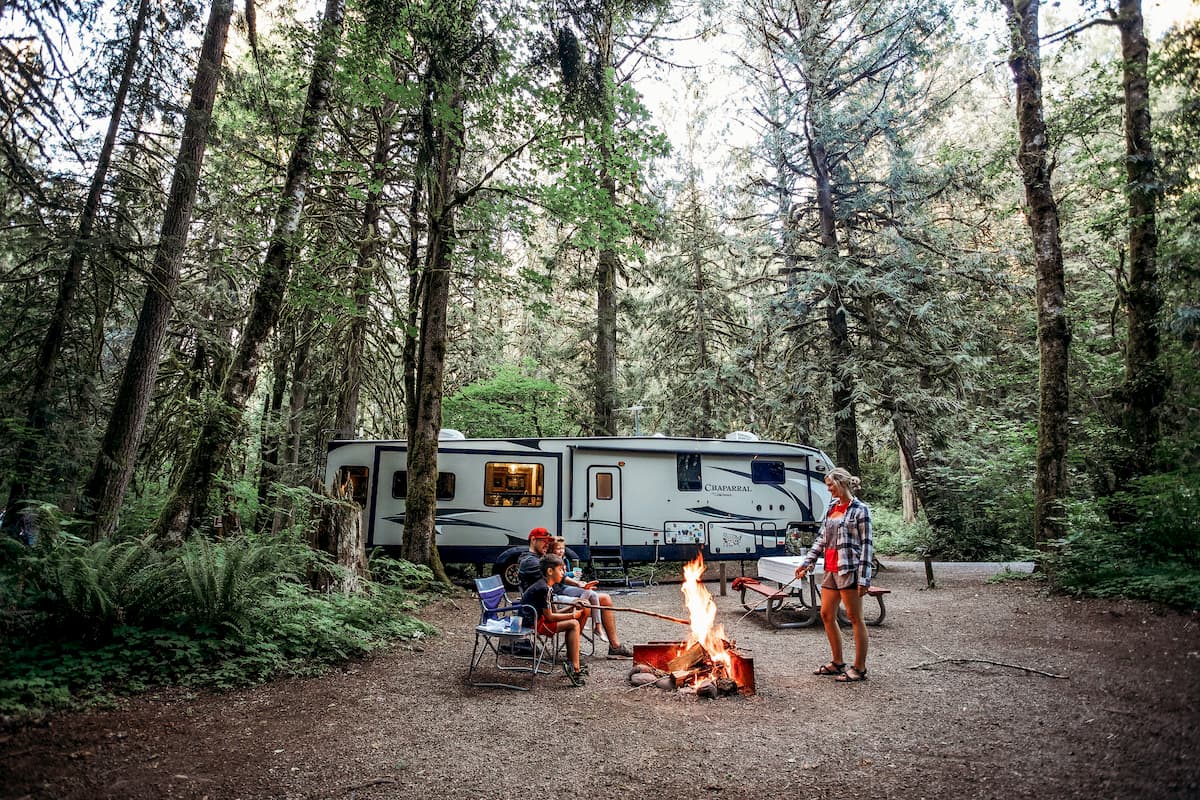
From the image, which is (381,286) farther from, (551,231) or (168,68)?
(551,231)

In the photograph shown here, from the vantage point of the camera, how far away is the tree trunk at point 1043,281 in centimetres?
870

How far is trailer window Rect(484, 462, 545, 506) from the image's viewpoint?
11.2 meters

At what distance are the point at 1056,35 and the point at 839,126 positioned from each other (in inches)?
223

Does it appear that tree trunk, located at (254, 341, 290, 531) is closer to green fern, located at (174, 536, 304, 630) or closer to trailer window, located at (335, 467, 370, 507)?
trailer window, located at (335, 467, 370, 507)

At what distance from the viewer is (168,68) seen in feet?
22.5

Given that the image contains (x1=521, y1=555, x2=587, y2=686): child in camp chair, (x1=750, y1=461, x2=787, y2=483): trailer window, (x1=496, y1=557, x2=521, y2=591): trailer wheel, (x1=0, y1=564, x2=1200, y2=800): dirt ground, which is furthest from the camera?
(x1=750, y1=461, x2=787, y2=483): trailer window

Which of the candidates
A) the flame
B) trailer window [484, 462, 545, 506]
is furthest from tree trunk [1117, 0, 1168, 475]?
trailer window [484, 462, 545, 506]

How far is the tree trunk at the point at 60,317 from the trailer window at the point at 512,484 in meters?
6.25

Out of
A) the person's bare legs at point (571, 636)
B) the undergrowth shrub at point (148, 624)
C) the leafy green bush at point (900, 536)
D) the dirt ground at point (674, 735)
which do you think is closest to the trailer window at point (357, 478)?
the undergrowth shrub at point (148, 624)

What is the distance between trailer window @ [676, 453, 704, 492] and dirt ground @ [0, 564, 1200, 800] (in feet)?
20.0

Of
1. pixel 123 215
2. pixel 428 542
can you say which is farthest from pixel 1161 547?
pixel 123 215

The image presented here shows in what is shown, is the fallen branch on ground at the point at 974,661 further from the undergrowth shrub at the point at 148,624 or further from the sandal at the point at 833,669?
the undergrowth shrub at the point at 148,624

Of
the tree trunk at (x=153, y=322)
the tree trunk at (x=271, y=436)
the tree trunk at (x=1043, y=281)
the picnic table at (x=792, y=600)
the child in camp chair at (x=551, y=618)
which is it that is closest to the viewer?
the child in camp chair at (x=551, y=618)

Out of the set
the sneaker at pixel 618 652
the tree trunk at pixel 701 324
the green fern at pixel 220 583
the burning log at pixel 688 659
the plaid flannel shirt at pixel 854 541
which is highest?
the tree trunk at pixel 701 324
